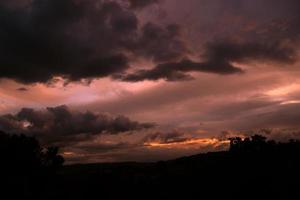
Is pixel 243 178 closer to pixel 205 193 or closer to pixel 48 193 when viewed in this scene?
pixel 205 193

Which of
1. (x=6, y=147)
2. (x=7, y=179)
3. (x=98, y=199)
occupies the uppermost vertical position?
(x=6, y=147)

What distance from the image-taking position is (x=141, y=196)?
9231cm

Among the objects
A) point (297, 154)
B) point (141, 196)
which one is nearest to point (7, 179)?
point (141, 196)

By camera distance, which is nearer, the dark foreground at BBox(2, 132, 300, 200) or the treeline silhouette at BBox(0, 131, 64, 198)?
the dark foreground at BBox(2, 132, 300, 200)

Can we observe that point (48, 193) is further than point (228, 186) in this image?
Yes

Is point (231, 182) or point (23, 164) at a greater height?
point (23, 164)

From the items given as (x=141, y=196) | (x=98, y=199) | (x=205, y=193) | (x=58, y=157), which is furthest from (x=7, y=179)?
(x=205, y=193)

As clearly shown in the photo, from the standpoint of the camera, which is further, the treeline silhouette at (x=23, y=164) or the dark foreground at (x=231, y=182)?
the treeline silhouette at (x=23, y=164)

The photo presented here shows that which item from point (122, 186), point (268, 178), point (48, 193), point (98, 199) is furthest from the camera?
point (122, 186)

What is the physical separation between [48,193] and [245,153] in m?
42.3

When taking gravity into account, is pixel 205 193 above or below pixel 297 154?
below

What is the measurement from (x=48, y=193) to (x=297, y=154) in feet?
178

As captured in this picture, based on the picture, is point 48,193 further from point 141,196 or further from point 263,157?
point 263,157

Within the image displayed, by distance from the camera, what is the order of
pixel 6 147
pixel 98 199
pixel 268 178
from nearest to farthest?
1. pixel 268 178
2. pixel 6 147
3. pixel 98 199
